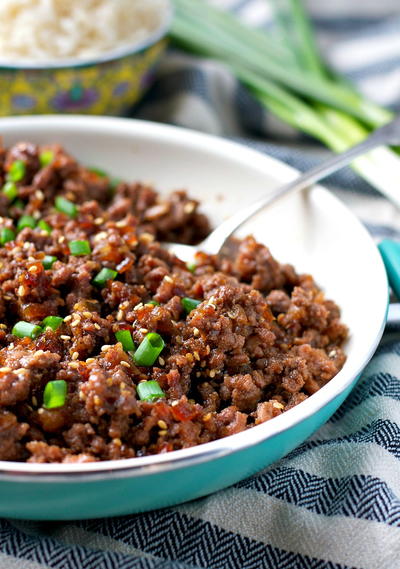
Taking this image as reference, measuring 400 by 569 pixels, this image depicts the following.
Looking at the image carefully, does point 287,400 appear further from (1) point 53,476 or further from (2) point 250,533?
(1) point 53,476

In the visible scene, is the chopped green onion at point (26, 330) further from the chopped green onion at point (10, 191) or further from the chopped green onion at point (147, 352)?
the chopped green onion at point (10, 191)

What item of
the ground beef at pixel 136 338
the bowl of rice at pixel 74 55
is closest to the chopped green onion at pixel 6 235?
the ground beef at pixel 136 338

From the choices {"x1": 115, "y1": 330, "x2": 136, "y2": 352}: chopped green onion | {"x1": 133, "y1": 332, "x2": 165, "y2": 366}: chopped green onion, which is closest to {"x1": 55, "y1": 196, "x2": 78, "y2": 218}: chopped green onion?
{"x1": 115, "y1": 330, "x2": 136, "y2": 352}: chopped green onion

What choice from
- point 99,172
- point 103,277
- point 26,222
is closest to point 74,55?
point 99,172

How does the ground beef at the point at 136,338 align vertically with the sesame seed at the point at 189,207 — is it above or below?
above

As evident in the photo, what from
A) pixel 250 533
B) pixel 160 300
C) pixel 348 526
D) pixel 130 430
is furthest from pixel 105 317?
pixel 348 526

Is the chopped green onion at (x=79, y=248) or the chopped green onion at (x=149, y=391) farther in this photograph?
the chopped green onion at (x=79, y=248)

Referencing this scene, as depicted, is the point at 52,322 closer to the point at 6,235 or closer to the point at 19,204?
the point at 6,235

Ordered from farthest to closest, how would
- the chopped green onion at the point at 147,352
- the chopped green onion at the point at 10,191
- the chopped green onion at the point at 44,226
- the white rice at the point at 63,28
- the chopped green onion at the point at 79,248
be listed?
the white rice at the point at 63,28
the chopped green onion at the point at 10,191
the chopped green onion at the point at 44,226
the chopped green onion at the point at 79,248
the chopped green onion at the point at 147,352

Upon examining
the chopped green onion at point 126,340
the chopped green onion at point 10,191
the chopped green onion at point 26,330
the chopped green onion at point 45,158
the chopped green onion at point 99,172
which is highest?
the chopped green onion at point 126,340
